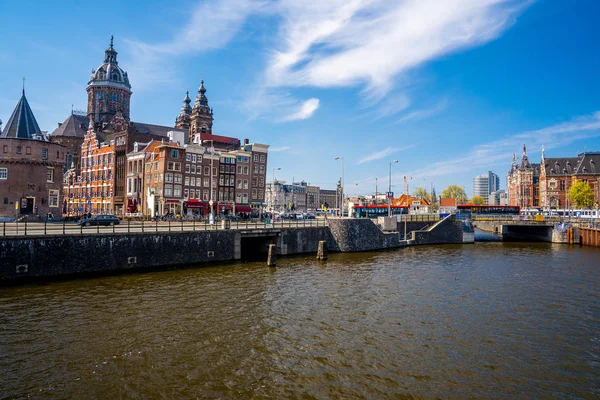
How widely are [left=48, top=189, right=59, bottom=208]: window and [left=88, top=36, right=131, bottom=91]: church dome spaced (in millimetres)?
79734

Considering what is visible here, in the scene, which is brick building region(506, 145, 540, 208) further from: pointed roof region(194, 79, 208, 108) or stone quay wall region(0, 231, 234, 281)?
stone quay wall region(0, 231, 234, 281)

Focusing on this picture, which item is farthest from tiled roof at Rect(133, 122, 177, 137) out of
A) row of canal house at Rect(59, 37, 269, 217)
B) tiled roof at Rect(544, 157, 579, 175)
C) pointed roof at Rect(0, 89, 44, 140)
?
tiled roof at Rect(544, 157, 579, 175)

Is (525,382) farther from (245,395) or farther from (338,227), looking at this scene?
(338,227)

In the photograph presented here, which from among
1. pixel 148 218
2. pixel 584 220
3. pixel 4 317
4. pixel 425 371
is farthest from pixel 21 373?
pixel 584 220

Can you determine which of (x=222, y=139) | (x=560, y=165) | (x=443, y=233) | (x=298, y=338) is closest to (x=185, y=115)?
(x=222, y=139)

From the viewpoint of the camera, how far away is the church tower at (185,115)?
126m

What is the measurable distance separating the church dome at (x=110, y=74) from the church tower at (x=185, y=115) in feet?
73.5

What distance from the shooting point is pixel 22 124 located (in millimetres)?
59969

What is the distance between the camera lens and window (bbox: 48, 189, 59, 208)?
6172 cm

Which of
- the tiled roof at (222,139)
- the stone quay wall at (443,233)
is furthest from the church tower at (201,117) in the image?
the stone quay wall at (443,233)

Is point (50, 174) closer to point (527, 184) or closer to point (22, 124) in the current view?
point (22, 124)

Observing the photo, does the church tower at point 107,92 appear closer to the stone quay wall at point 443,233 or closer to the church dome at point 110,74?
the church dome at point 110,74

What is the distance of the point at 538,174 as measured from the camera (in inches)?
5714

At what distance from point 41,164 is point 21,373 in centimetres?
5608
